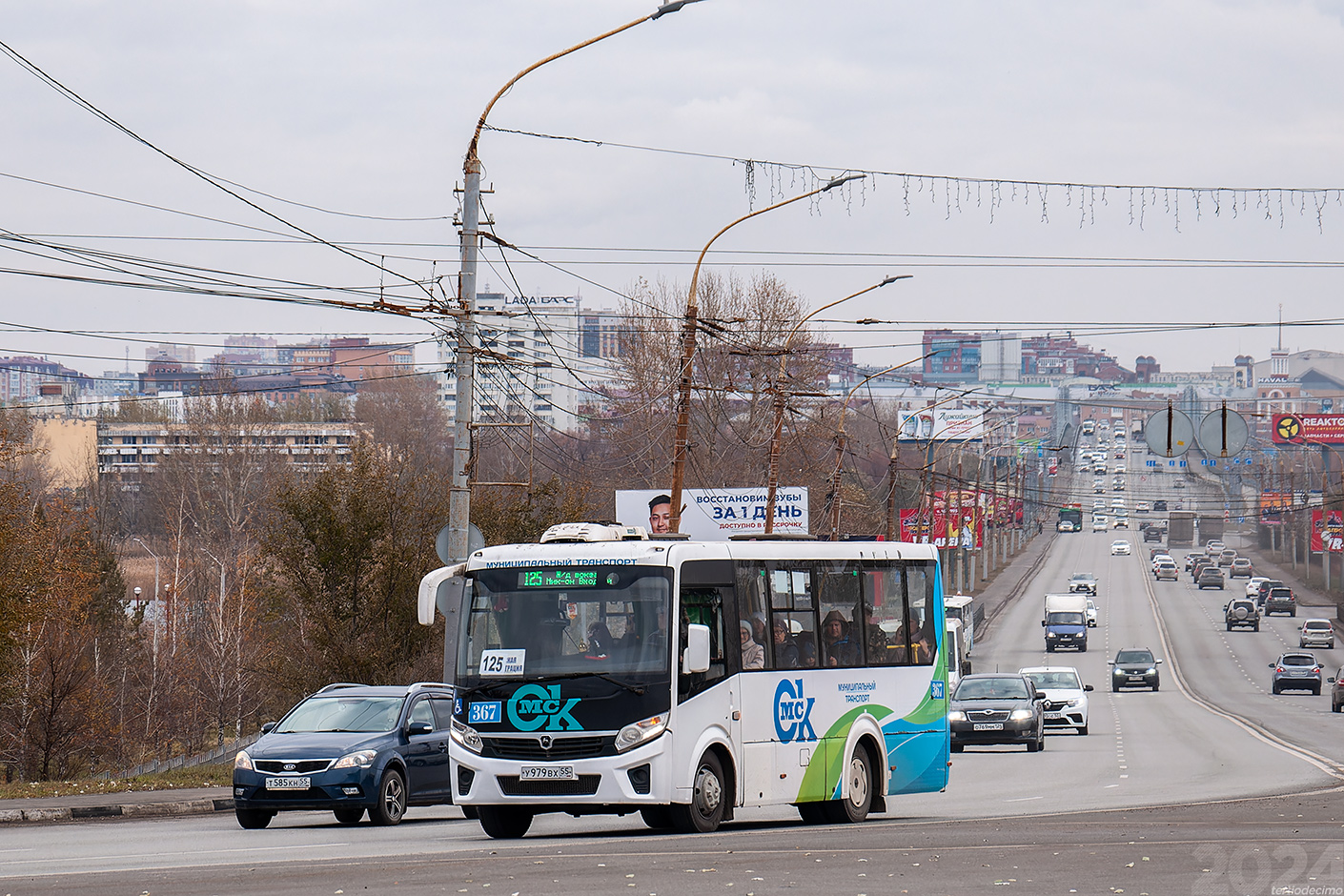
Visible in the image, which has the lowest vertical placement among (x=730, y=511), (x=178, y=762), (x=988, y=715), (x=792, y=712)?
(x=178, y=762)

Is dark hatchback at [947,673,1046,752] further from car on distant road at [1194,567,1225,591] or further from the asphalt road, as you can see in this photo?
car on distant road at [1194,567,1225,591]

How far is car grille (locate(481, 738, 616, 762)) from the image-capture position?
45.3 ft

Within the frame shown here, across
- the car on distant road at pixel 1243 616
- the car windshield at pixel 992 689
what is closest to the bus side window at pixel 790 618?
the car windshield at pixel 992 689

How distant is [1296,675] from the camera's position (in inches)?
2120

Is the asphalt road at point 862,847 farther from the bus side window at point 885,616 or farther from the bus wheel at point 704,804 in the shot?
the bus side window at point 885,616

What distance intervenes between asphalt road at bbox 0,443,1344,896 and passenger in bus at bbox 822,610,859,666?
1.68 metres

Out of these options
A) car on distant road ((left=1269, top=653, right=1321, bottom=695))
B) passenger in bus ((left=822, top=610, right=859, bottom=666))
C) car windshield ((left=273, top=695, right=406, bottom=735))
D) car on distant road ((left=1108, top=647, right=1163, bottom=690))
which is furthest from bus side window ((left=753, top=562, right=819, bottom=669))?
car on distant road ((left=1269, top=653, right=1321, bottom=695))

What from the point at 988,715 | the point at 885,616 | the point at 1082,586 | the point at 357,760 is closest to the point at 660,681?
the point at 885,616

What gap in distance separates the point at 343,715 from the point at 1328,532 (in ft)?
236

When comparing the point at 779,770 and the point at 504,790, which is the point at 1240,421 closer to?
the point at 779,770

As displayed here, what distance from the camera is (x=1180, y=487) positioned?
169000mm

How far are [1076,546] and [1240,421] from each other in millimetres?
113250

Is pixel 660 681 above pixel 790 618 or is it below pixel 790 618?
below

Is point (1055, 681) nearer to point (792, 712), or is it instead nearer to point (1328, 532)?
point (792, 712)
